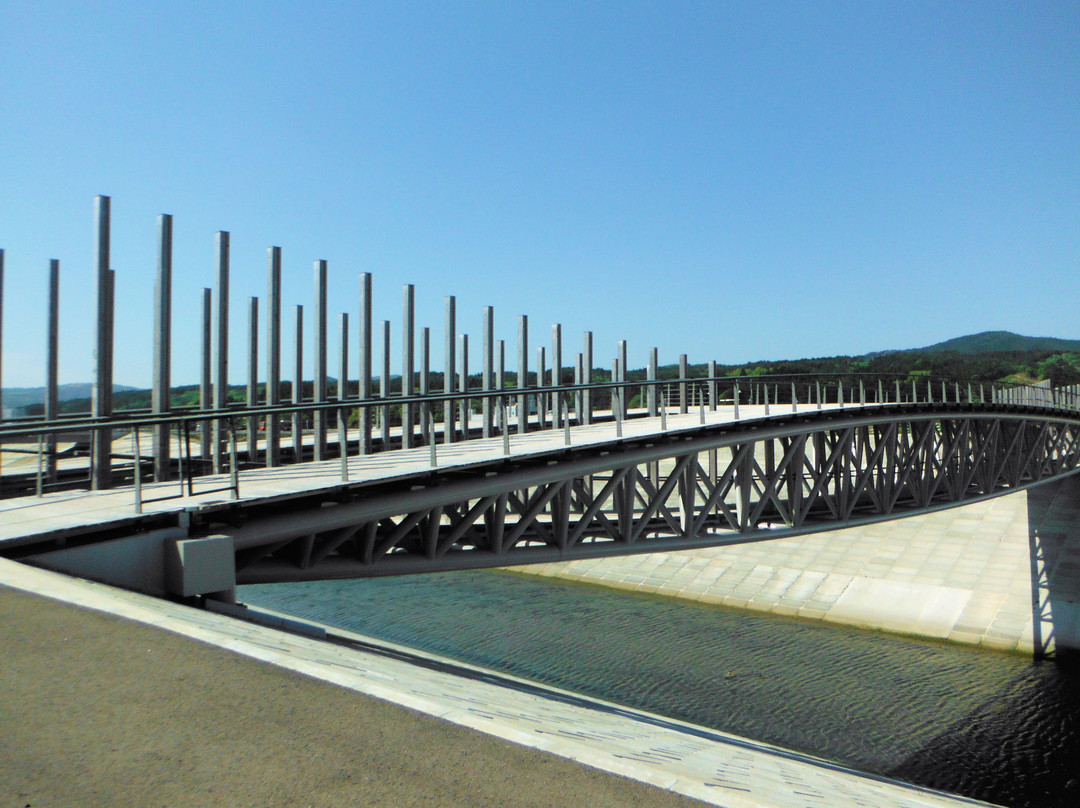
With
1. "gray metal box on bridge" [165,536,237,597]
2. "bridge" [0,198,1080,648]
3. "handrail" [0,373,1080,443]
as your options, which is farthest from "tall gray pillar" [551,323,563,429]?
"gray metal box on bridge" [165,536,237,597]

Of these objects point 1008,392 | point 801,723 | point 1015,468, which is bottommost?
point 801,723

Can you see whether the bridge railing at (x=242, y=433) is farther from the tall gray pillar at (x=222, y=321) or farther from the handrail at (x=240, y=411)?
the tall gray pillar at (x=222, y=321)

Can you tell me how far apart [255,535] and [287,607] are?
1129 inches

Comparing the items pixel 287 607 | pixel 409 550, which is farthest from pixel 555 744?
pixel 287 607

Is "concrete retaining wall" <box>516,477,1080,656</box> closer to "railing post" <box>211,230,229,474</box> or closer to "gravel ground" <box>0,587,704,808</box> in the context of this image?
"railing post" <box>211,230,229,474</box>

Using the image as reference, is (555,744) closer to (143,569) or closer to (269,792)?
(269,792)

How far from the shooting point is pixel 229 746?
3467 millimetres

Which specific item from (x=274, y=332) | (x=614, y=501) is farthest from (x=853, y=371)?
(x=274, y=332)

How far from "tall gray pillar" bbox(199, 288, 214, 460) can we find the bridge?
52 millimetres

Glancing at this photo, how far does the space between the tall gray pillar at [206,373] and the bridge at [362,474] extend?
0.17 feet

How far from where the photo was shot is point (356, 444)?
63.5 ft

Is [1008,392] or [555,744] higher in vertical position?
[1008,392]

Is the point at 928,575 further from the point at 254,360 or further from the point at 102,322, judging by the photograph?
the point at 102,322

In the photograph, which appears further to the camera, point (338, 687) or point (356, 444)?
point (356, 444)
